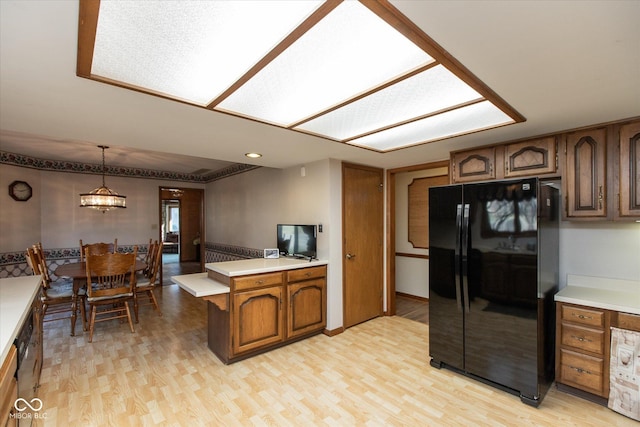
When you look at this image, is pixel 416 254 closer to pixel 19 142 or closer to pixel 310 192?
pixel 310 192

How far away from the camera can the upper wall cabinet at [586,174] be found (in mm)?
2203

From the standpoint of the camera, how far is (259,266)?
3.06 metres

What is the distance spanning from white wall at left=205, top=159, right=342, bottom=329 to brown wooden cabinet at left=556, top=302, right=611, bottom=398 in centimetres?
213

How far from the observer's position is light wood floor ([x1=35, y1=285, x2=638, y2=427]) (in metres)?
2.00

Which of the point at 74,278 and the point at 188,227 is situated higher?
the point at 188,227

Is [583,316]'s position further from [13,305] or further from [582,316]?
[13,305]

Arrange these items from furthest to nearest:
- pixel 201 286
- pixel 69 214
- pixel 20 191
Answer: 1. pixel 69 214
2. pixel 20 191
3. pixel 201 286

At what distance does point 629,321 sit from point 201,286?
133 inches

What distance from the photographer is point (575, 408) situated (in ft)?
6.98

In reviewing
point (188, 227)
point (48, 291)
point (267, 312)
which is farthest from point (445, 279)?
point (188, 227)

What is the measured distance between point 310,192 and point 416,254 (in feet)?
7.60

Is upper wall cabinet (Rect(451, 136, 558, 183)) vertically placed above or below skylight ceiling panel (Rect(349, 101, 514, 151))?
below

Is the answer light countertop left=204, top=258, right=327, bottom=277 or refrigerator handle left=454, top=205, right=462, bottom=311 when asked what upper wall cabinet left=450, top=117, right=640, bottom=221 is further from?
light countertop left=204, top=258, right=327, bottom=277

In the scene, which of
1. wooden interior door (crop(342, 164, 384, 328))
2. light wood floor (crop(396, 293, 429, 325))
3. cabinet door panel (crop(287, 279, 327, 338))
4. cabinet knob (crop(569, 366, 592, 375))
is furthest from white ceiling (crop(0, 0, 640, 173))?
light wood floor (crop(396, 293, 429, 325))
